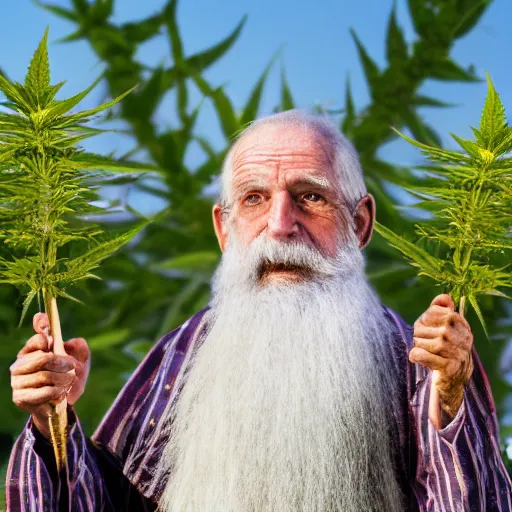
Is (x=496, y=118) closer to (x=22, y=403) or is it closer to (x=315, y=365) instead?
(x=315, y=365)

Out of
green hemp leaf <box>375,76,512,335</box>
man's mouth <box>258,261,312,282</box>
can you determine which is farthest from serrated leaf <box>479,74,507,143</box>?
man's mouth <box>258,261,312,282</box>

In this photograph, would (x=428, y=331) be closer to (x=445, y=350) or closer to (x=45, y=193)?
(x=445, y=350)

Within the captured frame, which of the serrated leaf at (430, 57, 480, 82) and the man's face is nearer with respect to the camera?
the man's face

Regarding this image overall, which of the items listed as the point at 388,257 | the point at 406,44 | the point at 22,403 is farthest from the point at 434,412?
the point at 406,44

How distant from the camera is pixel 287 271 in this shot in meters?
0.88

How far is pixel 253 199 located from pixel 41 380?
30 centimetres

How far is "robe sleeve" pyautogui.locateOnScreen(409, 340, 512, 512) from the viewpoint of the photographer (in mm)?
753

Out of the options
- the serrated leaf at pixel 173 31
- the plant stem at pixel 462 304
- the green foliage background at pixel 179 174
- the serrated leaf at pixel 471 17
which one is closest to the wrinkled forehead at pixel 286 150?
the plant stem at pixel 462 304

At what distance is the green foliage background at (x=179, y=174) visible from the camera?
1.99 m

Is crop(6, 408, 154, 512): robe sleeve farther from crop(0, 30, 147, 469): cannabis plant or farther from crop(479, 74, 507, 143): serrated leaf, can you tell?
crop(479, 74, 507, 143): serrated leaf

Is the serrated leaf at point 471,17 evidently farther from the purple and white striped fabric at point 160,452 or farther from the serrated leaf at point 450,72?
the purple and white striped fabric at point 160,452

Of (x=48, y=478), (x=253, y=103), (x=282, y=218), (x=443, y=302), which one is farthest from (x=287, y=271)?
(x=253, y=103)

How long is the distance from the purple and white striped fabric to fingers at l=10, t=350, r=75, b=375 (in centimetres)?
6

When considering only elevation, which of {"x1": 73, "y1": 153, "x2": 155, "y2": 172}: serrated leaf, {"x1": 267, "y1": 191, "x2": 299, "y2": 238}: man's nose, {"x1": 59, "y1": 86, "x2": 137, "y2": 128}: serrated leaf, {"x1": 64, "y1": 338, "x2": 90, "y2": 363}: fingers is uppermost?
{"x1": 59, "y1": 86, "x2": 137, "y2": 128}: serrated leaf
